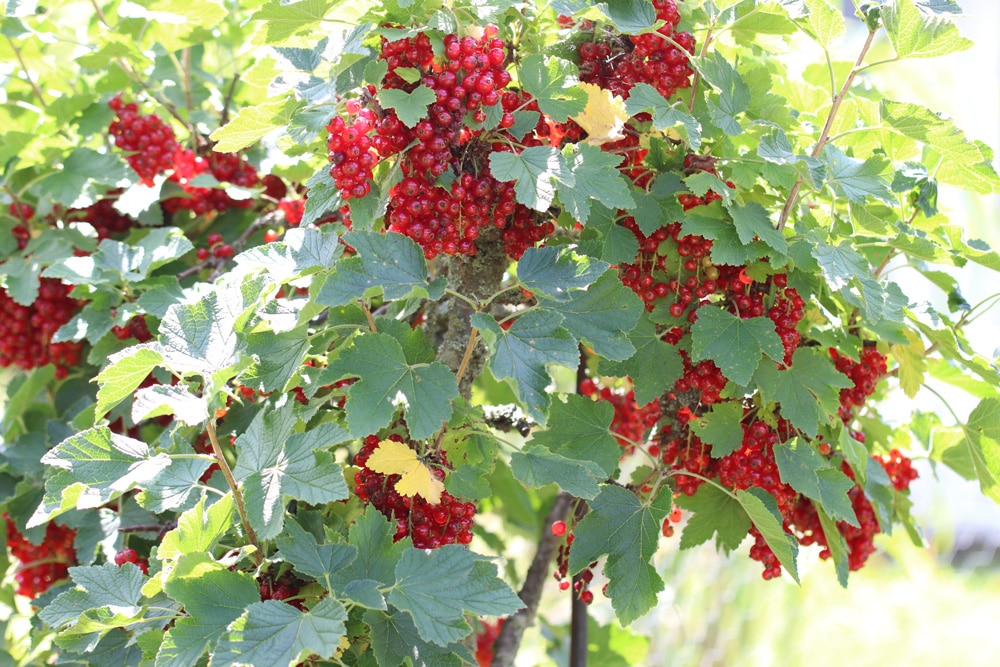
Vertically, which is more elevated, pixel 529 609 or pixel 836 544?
pixel 836 544

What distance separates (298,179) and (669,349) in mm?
623

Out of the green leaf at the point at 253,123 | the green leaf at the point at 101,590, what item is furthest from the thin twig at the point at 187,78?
the green leaf at the point at 101,590

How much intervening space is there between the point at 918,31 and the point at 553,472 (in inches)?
23.9

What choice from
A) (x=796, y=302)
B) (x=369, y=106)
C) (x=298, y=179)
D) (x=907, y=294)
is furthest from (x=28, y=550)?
(x=907, y=294)

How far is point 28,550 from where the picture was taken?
133 cm

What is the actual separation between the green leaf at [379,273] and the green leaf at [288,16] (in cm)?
28

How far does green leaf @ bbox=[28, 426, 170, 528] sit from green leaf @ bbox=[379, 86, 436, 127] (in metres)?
0.41

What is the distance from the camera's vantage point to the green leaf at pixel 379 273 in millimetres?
768

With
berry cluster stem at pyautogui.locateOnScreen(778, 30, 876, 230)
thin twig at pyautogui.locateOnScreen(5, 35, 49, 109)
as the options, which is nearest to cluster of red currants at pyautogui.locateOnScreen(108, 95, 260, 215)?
thin twig at pyautogui.locateOnScreen(5, 35, 49, 109)

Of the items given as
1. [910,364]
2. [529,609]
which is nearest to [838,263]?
[910,364]

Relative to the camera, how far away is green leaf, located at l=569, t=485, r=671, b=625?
0.93 m

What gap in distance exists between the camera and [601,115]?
36.3 inches

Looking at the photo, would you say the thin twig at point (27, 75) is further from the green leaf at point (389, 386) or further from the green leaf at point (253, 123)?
the green leaf at point (389, 386)

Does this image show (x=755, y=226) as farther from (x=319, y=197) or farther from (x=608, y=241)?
→ (x=319, y=197)
